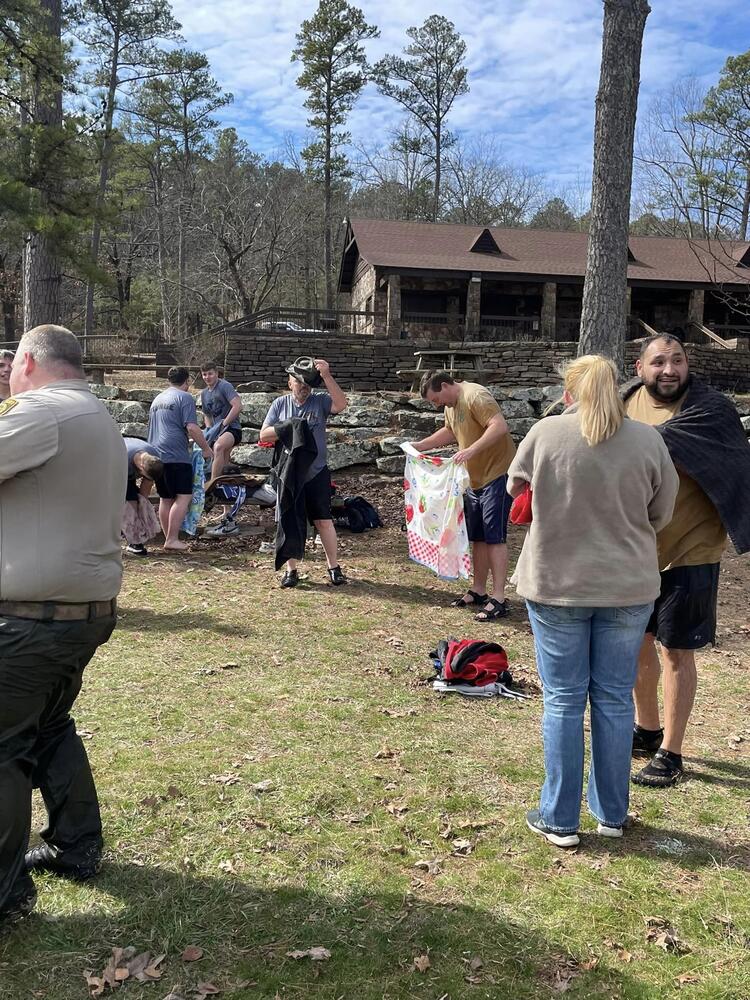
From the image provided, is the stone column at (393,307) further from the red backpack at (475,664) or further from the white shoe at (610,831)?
the white shoe at (610,831)

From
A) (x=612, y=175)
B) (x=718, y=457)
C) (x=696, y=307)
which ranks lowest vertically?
(x=718, y=457)

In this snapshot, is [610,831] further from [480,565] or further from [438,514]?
[438,514]

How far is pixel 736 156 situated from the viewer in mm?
13352

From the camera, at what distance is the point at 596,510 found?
2945 millimetres

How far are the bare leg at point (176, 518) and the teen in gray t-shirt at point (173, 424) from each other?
40 centimetres

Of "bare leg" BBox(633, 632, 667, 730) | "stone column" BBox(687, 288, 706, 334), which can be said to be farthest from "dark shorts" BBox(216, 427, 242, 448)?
"stone column" BBox(687, 288, 706, 334)

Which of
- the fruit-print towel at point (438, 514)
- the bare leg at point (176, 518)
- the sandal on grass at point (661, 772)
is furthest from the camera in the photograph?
the bare leg at point (176, 518)

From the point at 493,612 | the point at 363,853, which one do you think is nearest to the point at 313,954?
the point at 363,853

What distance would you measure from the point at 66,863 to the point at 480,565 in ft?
14.8

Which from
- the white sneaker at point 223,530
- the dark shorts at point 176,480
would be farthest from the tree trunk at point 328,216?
the dark shorts at point 176,480

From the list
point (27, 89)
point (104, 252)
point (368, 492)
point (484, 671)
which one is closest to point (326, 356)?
point (368, 492)

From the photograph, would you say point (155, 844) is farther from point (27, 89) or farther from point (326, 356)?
point (326, 356)

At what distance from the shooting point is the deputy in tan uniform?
2.49 m

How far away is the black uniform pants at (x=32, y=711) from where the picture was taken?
8.18 feet
